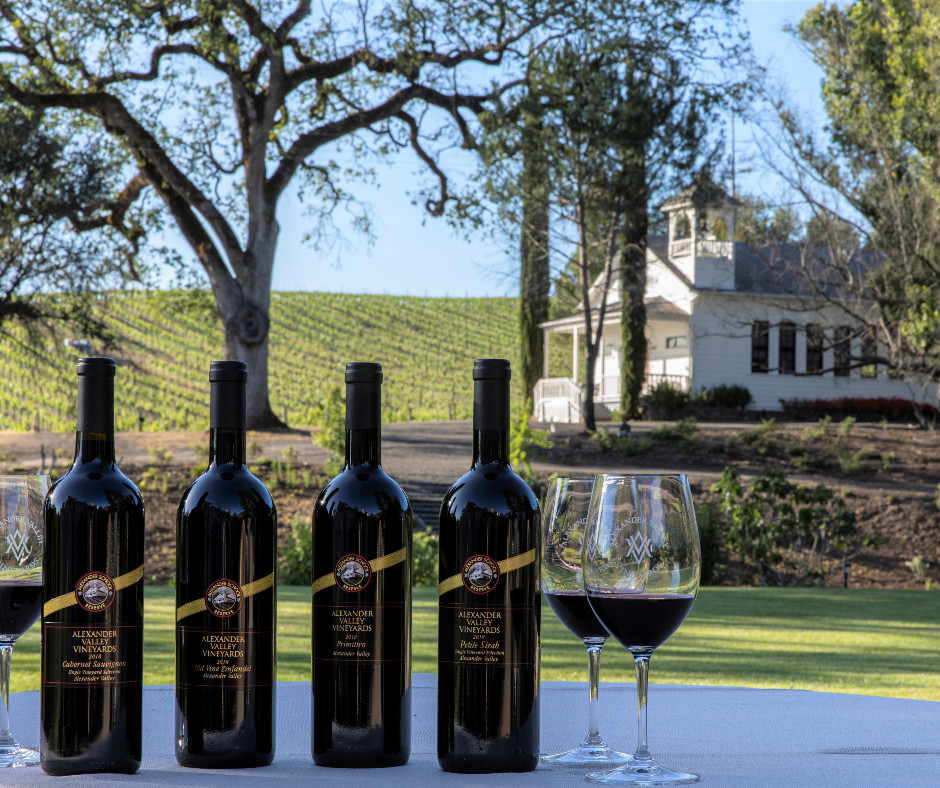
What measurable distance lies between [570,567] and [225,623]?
534 millimetres

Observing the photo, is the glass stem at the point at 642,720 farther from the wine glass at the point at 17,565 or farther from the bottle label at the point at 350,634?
the wine glass at the point at 17,565

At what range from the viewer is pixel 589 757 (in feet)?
4.27

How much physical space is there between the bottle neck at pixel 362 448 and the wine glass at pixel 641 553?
287mm

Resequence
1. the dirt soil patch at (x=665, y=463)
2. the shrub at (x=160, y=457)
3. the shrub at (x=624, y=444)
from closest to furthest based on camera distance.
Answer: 1. the dirt soil patch at (x=665, y=463)
2. the shrub at (x=160, y=457)
3. the shrub at (x=624, y=444)

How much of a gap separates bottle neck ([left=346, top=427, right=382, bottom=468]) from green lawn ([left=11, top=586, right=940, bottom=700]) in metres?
4.61

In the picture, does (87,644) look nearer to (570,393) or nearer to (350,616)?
(350,616)

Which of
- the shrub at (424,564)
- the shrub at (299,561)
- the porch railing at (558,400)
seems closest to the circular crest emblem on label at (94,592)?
the shrub at (424,564)

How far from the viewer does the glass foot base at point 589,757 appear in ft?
4.19

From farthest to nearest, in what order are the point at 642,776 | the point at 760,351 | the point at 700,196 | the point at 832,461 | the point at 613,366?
the point at 613,366
the point at 760,351
the point at 700,196
the point at 832,461
the point at 642,776

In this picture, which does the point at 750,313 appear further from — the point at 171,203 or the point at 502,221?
the point at 171,203

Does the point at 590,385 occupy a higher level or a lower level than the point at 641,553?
higher

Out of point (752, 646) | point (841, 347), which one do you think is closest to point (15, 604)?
point (752, 646)

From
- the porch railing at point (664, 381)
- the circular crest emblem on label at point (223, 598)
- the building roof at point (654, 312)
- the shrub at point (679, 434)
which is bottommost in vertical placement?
the shrub at point (679, 434)

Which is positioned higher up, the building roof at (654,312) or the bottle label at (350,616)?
Result: the building roof at (654,312)
